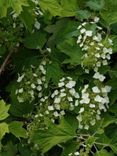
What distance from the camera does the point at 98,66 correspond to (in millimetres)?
2008

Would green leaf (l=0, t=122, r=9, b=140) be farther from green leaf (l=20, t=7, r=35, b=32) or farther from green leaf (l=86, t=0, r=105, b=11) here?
green leaf (l=86, t=0, r=105, b=11)

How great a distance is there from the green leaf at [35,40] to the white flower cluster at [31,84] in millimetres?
80

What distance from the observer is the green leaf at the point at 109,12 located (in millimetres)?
2049

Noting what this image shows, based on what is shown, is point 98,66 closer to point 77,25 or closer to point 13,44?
→ point 77,25

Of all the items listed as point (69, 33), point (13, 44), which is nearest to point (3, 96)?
point (13, 44)

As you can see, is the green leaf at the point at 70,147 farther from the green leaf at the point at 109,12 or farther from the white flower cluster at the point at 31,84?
the green leaf at the point at 109,12

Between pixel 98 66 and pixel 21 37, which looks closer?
pixel 98 66

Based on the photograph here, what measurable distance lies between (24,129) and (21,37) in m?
0.45

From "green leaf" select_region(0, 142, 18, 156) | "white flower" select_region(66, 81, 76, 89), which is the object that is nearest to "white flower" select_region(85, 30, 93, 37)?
"white flower" select_region(66, 81, 76, 89)

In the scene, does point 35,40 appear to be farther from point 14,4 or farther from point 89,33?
point 14,4

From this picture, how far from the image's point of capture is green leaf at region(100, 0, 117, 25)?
6.72 feet

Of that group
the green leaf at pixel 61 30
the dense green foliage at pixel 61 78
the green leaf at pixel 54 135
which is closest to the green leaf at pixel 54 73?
the dense green foliage at pixel 61 78

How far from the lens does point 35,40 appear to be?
2174 millimetres

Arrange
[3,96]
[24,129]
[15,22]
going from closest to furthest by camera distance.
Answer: [24,129], [15,22], [3,96]
